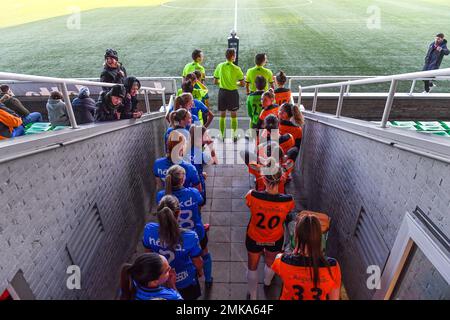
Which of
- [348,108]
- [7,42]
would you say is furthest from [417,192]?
[7,42]

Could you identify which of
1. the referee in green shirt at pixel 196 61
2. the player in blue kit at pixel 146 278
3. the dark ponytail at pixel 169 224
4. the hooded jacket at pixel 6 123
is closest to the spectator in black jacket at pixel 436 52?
the referee in green shirt at pixel 196 61

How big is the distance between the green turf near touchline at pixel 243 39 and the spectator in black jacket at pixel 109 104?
31.8ft

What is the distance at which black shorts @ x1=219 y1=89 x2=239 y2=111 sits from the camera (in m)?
7.16

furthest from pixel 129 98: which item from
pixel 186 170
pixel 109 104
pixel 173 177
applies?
pixel 173 177

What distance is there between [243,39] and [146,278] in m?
18.4

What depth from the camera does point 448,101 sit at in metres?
8.66

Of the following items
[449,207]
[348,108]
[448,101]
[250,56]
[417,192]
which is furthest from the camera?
[250,56]

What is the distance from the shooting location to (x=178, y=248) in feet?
9.42

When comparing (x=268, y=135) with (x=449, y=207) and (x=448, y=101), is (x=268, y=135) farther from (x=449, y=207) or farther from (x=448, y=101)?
(x=448, y=101)

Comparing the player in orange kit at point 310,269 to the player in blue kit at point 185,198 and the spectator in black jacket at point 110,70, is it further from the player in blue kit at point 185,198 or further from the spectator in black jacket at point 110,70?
the spectator in black jacket at point 110,70

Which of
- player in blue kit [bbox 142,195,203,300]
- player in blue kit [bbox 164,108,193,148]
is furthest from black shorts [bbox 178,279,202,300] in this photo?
player in blue kit [bbox 164,108,193,148]

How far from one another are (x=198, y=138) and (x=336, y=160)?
2059 millimetres

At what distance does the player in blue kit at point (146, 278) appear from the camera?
2168 mm

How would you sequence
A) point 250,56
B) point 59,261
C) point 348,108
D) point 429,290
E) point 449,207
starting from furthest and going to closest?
1. point 250,56
2. point 348,108
3. point 59,261
4. point 429,290
5. point 449,207
